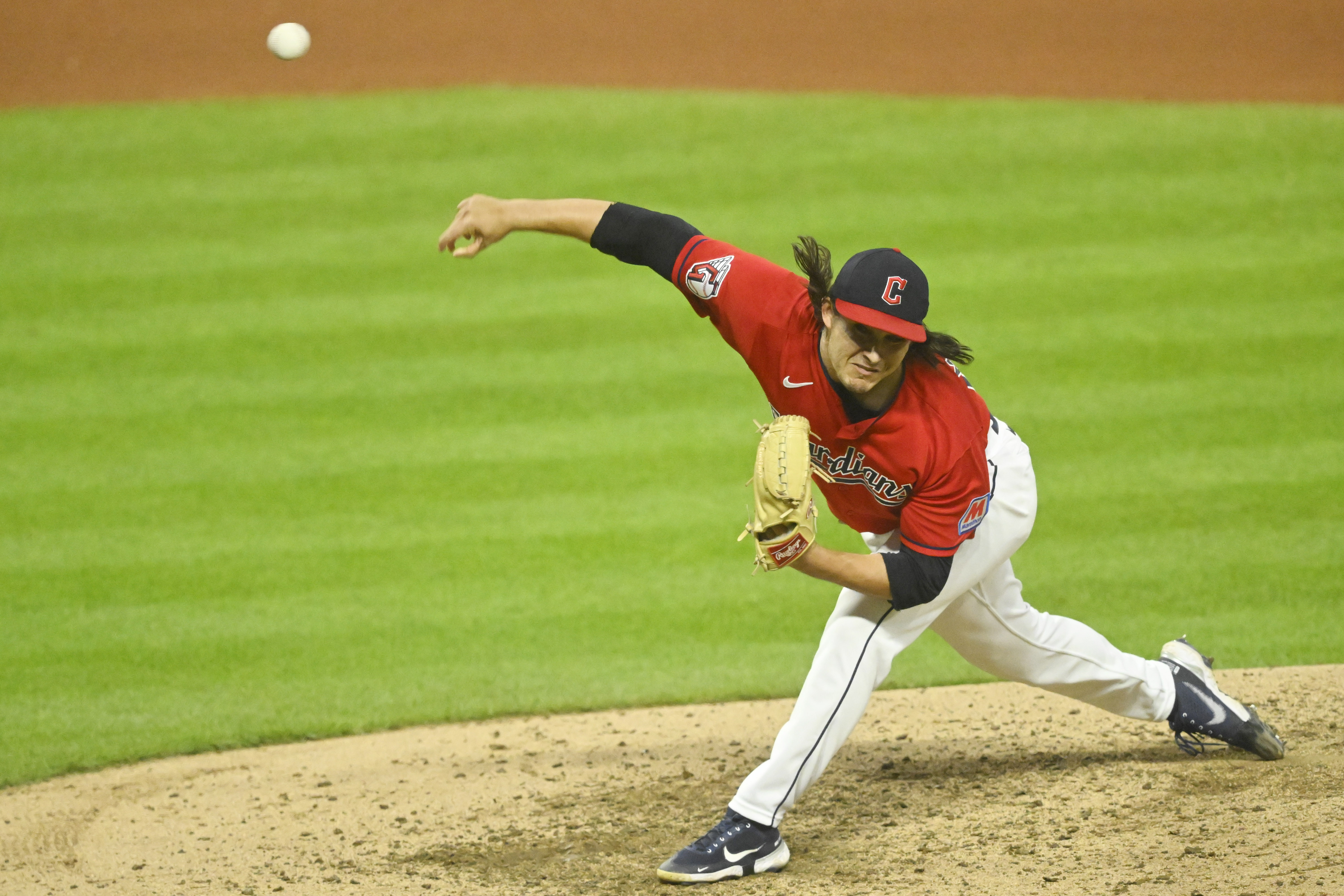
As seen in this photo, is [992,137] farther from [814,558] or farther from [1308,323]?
[814,558]

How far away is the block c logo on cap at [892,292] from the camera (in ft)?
10.5

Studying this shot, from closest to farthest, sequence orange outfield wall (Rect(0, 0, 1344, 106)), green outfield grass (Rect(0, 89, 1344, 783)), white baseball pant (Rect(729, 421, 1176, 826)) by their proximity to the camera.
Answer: white baseball pant (Rect(729, 421, 1176, 826)) < green outfield grass (Rect(0, 89, 1344, 783)) < orange outfield wall (Rect(0, 0, 1344, 106))

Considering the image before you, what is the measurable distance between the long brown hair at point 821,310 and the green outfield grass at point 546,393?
206 centimetres

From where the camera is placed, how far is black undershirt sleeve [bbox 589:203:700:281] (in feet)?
12.1

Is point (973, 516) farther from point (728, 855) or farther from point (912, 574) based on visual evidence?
Answer: point (728, 855)

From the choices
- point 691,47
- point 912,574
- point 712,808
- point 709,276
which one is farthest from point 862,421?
point 691,47

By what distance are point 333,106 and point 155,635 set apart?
6.18 metres

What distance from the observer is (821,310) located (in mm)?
3441

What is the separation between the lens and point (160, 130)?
10453 mm

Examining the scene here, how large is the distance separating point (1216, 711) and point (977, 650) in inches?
29.9

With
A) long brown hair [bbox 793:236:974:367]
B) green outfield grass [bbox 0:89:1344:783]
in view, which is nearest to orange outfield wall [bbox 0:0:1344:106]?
green outfield grass [bbox 0:89:1344:783]

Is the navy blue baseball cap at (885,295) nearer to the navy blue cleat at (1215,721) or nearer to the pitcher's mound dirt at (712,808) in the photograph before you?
the pitcher's mound dirt at (712,808)

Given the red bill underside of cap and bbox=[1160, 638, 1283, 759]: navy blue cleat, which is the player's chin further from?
bbox=[1160, 638, 1283, 759]: navy blue cleat

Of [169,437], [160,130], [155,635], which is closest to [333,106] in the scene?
[160,130]
